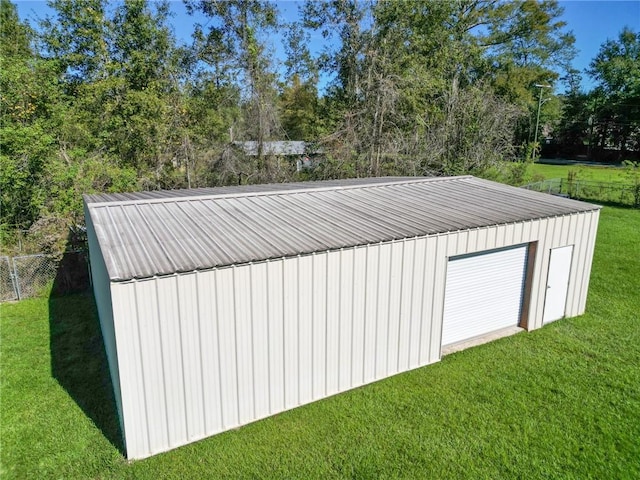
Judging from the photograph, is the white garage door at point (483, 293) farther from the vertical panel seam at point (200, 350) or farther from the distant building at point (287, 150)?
the distant building at point (287, 150)

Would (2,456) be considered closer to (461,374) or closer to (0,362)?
(0,362)

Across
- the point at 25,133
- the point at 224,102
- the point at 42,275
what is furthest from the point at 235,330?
the point at 224,102

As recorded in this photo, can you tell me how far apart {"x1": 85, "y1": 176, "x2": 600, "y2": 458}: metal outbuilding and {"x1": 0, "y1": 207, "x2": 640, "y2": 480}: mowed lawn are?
0.38m

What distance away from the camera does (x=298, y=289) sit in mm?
5887

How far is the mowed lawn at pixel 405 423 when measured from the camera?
4.99 m

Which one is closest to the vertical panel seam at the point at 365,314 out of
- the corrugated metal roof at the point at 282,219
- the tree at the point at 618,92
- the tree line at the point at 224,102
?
the corrugated metal roof at the point at 282,219

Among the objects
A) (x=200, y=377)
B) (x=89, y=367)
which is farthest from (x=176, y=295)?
(x=89, y=367)

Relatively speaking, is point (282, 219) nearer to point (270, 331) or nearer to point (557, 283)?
point (270, 331)

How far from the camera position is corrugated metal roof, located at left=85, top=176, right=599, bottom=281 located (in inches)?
218

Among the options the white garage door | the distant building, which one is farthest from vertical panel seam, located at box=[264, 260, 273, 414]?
the distant building

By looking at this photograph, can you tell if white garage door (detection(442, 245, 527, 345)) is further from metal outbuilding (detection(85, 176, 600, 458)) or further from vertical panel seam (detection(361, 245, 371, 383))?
vertical panel seam (detection(361, 245, 371, 383))

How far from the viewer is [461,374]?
696 centimetres

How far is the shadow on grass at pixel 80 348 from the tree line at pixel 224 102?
6.53 ft

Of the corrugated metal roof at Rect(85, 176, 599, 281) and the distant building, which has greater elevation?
the distant building
